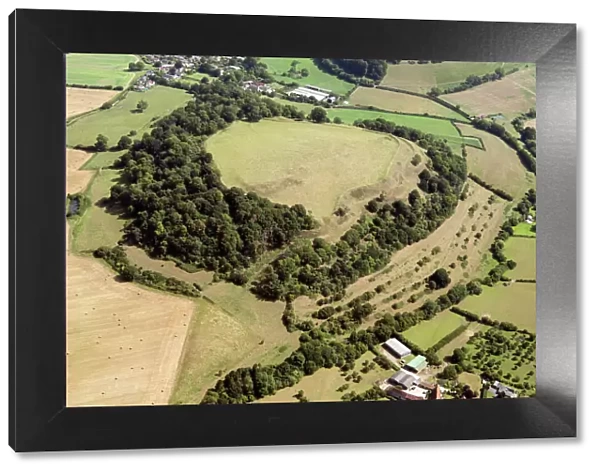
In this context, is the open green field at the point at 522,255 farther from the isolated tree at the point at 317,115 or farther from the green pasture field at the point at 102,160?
the green pasture field at the point at 102,160

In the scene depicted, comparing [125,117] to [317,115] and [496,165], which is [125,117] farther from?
[496,165]

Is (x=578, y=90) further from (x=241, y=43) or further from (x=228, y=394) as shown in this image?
(x=228, y=394)

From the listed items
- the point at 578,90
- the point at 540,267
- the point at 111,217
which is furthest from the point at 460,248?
the point at 111,217

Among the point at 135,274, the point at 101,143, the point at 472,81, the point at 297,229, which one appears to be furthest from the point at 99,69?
the point at 472,81

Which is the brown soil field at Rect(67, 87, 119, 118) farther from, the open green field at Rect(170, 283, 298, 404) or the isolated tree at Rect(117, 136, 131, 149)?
the open green field at Rect(170, 283, 298, 404)

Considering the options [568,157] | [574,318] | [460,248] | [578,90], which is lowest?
[574,318]

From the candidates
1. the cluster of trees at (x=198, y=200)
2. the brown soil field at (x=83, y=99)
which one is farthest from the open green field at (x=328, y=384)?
the brown soil field at (x=83, y=99)
